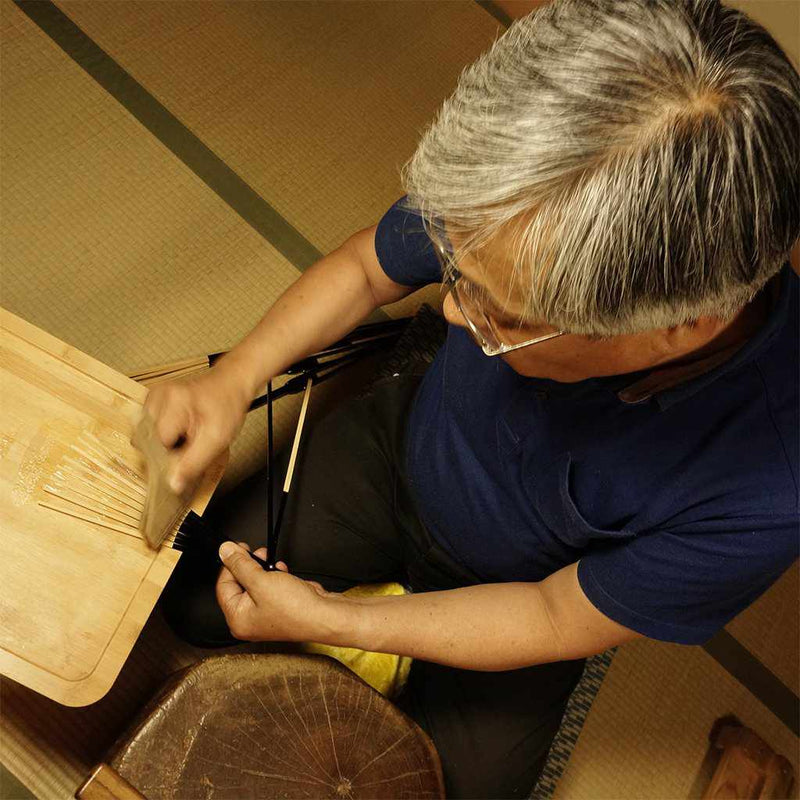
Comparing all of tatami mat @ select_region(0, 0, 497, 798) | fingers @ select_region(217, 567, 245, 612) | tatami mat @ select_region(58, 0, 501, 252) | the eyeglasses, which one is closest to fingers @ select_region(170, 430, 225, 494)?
fingers @ select_region(217, 567, 245, 612)

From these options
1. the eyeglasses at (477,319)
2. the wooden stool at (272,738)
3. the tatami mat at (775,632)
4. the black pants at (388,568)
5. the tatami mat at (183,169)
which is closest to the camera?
the eyeglasses at (477,319)

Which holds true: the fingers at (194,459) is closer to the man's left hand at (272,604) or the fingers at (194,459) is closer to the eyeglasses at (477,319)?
the man's left hand at (272,604)

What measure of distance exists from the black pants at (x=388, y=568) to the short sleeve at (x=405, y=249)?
0.29 meters

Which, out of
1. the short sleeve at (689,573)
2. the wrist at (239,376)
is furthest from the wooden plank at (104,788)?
the short sleeve at (689,573)

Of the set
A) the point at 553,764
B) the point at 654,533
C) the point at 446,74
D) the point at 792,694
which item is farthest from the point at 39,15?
the point at 792,694

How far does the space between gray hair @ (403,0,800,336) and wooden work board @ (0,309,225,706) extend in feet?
2.30

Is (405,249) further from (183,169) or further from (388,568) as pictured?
(183,169)

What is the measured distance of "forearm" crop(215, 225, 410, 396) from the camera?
3.95 ft

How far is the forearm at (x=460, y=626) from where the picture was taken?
111 centimetres

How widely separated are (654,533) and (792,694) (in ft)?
3.85

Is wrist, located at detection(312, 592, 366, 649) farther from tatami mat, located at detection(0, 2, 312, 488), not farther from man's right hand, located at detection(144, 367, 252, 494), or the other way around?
tatami mat, located at detection(0, 2, 312, 488)

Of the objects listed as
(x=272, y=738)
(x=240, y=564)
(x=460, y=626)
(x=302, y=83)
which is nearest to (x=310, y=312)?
(x=240, y=564)

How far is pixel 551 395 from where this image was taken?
0.97 meters

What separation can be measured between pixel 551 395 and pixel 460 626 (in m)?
0.38
